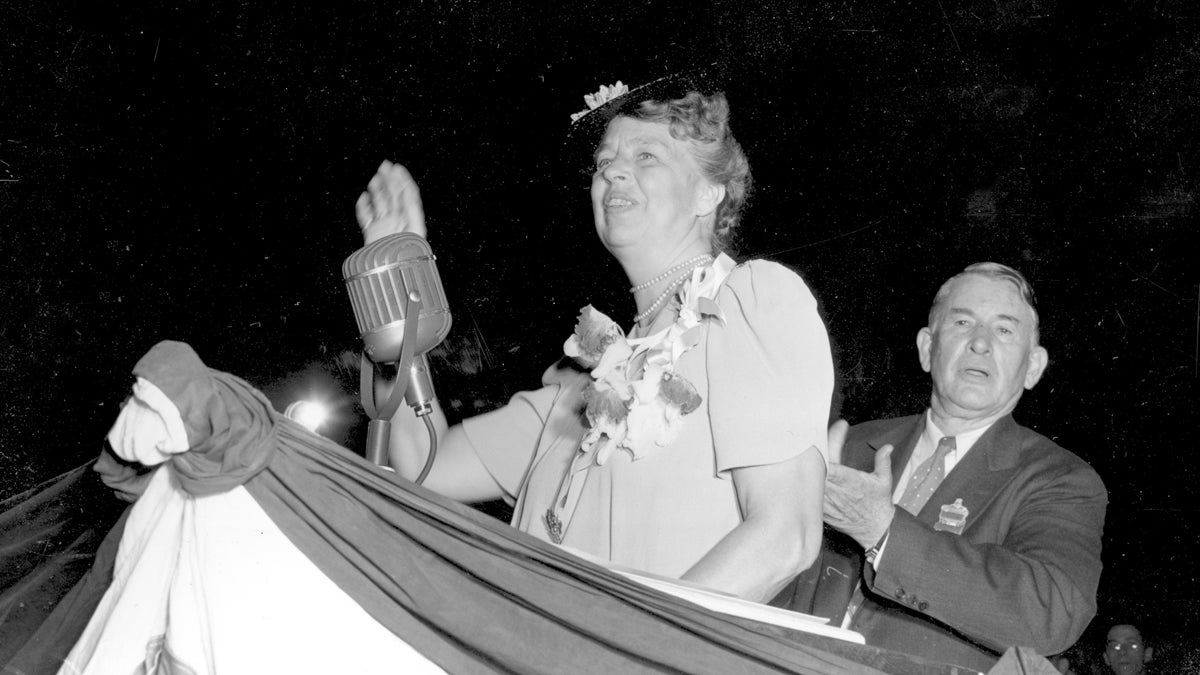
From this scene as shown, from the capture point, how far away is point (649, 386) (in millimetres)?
1488

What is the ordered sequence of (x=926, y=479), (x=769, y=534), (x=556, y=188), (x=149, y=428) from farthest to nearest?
(x=556, y=188), (x=926, y=479), (x=769, y=534), (x=149, y=428)

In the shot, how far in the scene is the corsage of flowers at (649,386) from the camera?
147 cm

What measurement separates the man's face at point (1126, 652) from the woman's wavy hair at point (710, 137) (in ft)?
3.64

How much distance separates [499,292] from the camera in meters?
2.47

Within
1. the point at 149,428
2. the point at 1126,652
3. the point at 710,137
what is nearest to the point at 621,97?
the point at 710,137

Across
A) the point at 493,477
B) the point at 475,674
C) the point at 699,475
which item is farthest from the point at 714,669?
the point at 493,477

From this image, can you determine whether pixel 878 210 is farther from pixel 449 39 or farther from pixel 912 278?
pixel 449 39

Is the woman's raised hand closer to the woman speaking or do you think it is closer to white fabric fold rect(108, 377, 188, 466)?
the woman speaking

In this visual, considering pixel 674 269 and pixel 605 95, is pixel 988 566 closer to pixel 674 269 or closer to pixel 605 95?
pixel 674 269

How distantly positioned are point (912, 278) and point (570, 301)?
2.36ft

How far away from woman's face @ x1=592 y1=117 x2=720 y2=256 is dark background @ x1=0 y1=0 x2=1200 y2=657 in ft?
1.31

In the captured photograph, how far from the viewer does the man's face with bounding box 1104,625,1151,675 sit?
209 centimetres

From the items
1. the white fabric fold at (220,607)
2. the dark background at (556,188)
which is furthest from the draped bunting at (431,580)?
the dark background at (556,188)

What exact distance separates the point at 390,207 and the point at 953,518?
1069 mm
